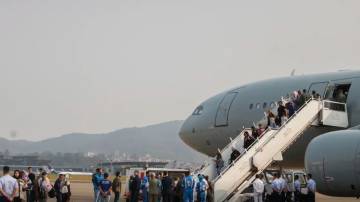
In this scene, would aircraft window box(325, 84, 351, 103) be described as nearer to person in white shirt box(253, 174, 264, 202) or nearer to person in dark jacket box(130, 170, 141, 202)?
person in white shirt box(253, 174, 264, 202)

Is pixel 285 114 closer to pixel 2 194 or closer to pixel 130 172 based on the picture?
pixel 130 172

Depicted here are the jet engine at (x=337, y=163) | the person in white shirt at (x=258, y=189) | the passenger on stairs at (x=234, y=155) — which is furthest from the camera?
the passenger on stairs at (x=234, y=155)

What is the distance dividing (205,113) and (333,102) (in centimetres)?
792

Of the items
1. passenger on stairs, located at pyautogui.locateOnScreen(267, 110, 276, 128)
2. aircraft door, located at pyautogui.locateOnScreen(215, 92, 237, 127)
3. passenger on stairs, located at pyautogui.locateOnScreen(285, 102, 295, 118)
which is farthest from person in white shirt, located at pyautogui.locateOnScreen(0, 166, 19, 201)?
aircraft door, located at pyautogui.locateOnScreen(215, 92, 237, 127)

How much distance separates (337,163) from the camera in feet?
60.1

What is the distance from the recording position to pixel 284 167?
26578 mm

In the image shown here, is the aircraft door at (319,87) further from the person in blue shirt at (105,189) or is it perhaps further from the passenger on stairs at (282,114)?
the person in blue shirt at (105,189)

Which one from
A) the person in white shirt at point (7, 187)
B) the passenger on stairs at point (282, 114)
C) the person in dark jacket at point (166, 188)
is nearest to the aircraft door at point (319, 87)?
the passenger on stairs at point (282, 114)

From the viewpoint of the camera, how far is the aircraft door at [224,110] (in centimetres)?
2792

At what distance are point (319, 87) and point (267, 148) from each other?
399cm

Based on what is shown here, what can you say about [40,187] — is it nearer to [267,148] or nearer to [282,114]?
[267,148]

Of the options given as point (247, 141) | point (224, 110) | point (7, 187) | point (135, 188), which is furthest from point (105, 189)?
point (224, 110)

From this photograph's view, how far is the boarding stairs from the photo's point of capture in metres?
20.3

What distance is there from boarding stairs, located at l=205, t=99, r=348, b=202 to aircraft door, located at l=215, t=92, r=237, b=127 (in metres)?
5.20
